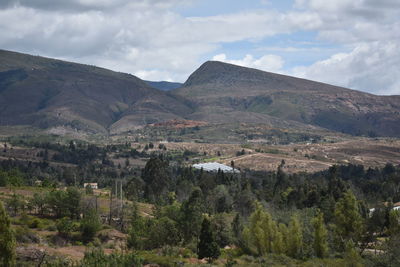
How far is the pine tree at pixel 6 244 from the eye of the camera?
46.1 m

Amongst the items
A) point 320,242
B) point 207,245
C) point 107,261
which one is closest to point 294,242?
point 320,242

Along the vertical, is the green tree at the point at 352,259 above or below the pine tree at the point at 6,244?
below

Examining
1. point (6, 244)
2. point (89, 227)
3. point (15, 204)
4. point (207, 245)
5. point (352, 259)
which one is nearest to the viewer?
point (6, 244)

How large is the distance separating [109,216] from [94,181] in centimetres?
8042

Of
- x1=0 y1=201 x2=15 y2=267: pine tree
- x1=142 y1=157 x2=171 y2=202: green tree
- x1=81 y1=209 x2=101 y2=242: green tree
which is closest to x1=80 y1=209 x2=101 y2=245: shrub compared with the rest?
x1=81 y1=209 x2=101 y2=242: green tree

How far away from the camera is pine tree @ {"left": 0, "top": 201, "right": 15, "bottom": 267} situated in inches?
1815

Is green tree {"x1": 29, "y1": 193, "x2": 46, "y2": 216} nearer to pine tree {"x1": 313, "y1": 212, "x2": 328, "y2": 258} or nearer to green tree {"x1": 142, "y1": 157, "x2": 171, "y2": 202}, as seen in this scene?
green tree {"x1": 142, "y1": 157, "x2": 171, "y2": 202}

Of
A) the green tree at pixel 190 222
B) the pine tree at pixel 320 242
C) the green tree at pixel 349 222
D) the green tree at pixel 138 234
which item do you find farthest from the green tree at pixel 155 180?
the pine tree at pixel 320 242

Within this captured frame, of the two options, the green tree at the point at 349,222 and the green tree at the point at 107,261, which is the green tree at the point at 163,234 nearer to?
the green tree at the point at 349,222

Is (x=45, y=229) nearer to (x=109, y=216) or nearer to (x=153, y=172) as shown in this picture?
(x=109, y=216)

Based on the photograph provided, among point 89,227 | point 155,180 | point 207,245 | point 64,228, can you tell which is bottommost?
point 64,228

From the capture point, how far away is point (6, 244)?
151ft

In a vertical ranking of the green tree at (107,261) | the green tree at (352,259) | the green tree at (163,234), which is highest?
the green tree at (107,261)

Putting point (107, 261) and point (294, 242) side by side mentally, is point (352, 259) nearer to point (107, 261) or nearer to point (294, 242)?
point (294, 242)
